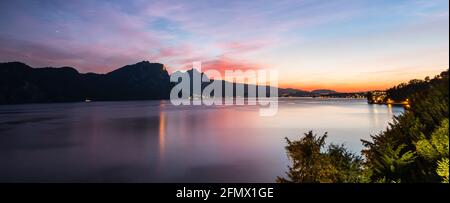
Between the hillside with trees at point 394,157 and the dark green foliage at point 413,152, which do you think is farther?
the hillside with trees at point 394,157

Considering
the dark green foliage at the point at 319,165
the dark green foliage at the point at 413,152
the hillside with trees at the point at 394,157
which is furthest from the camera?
the dark green foliage at the point at 319,165

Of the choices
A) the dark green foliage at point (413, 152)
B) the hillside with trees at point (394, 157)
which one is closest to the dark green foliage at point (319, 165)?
the hillside with trees at point (394, 157)

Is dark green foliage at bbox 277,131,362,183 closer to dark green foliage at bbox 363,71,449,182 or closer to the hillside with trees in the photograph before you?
the hillside with trees

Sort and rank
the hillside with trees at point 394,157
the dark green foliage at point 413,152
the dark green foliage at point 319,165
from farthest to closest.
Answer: the dark green foliage at point 319,165 < the hillside with trees at point 394,157 < the dark green foliage at point 413,152

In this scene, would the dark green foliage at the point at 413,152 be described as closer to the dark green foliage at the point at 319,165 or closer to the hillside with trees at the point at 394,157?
the hillside with trees at the point at 394,157

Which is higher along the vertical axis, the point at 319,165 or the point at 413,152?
the point at 413,152

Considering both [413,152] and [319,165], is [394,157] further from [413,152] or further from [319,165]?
[319,165]

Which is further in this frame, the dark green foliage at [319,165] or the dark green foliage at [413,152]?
the dark green foliage at [319,165]

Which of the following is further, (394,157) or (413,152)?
(413,152)

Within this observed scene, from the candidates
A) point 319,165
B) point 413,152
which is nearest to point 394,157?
point 413,152

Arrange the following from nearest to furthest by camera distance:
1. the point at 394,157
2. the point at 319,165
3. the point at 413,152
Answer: the point at 394,157 < the point at 413,152 < the point at 319,165
